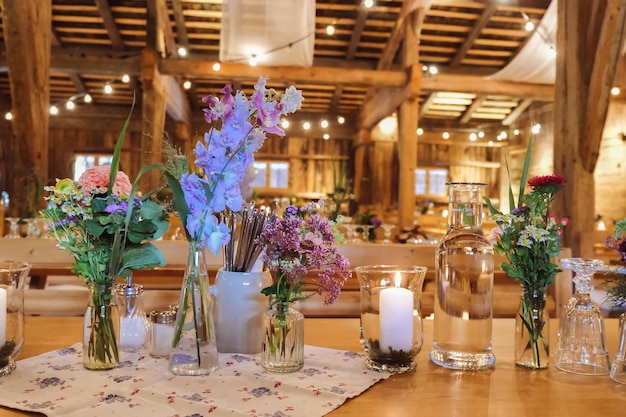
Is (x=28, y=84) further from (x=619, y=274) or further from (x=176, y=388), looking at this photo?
(x=619, y=274)

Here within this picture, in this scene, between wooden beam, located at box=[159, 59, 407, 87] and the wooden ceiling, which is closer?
wooden beam, located at box=[159, 59, 407, 87]

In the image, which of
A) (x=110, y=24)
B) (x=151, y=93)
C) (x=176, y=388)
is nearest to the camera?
(x=176, y=388)

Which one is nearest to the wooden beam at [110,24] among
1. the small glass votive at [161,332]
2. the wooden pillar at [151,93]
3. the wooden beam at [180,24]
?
the wooden beam at [180,24]

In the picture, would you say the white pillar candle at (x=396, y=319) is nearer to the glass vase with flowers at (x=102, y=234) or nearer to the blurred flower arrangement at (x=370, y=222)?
the glass vase with flowers at (x=102, y=234)

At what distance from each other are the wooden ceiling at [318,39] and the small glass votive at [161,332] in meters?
5.48

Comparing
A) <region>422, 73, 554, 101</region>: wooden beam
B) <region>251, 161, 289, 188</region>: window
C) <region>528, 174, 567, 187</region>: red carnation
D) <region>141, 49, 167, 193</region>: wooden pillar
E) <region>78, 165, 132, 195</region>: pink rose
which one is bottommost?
<region>78, 165, 132, 195</region>: pink rose

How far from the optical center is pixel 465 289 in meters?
1.11

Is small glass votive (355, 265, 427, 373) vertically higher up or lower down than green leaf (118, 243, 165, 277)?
lower down

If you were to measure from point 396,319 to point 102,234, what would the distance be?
593 millimetres

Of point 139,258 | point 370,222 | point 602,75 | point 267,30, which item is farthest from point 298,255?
point 267,30

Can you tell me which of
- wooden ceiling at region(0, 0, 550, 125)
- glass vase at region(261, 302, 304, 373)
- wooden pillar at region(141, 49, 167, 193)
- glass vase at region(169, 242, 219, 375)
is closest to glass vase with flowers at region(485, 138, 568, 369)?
glass vase at region(261, 302, 304, 373)

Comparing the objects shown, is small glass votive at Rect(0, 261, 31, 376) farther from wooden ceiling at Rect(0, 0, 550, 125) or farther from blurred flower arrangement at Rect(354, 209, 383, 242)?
wooden ceiling at Rect(0, 0, 550, 125)

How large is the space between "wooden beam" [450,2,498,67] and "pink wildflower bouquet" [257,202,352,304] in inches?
285

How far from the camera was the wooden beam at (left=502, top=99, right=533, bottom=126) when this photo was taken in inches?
386
